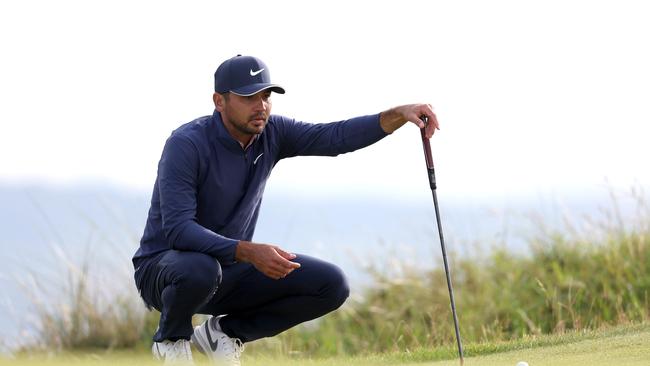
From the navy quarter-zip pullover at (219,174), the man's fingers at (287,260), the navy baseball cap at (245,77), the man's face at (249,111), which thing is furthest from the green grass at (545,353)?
the navy baseball cap at (245,77)

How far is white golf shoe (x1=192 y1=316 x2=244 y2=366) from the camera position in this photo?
19.9ft

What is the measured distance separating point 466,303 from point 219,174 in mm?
4811

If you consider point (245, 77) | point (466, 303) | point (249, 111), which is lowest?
point (466, 303)

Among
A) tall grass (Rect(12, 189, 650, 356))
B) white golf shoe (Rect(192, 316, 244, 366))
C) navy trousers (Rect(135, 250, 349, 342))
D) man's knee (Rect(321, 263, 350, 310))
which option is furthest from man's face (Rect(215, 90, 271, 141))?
tall grass (Rect(12, 189, 650, 356))

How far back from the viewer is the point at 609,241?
34.0 ft

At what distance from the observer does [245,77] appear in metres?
5.68

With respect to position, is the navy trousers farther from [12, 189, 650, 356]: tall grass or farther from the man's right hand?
[12, 189, 650, 356]: tall grass

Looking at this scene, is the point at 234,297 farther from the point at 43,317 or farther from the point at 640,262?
the point at 640,262

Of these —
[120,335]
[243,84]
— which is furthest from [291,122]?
[120,335]

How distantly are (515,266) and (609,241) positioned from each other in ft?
3.00

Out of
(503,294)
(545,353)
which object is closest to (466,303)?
(503,294)

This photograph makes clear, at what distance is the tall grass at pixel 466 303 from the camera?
378 inches

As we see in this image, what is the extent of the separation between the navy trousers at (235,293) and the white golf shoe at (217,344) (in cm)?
4

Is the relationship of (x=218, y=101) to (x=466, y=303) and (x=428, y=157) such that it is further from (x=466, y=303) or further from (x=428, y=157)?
(x=466, y=303)
